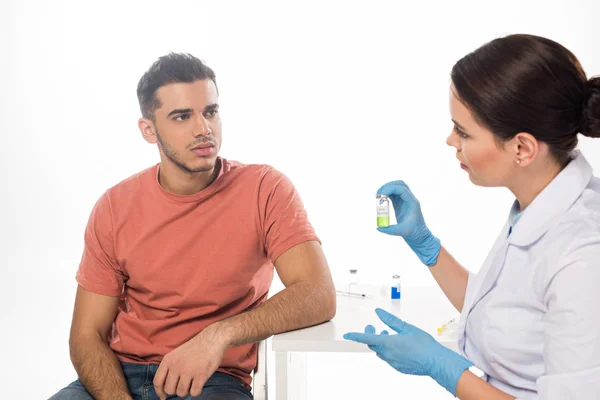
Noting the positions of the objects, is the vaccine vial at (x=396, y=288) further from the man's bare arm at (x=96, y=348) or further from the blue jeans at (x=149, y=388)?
the man's bare arm at (x=96, y=348)

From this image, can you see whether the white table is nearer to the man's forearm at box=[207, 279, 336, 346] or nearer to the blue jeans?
the man's forearm at box=[207, 279, 336, 346]

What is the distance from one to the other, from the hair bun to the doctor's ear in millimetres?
92

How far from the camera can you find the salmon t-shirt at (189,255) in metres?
1.93

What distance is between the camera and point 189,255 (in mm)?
1957

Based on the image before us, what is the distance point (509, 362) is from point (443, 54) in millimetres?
2990

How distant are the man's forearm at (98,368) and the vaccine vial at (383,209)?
2.73ft

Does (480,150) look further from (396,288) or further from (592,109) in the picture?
(396,288)

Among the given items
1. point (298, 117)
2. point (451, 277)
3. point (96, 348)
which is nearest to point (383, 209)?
point (451, 277)

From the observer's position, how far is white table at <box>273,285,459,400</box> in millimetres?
1624

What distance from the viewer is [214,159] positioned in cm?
199

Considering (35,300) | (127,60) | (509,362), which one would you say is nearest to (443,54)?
(127,60)

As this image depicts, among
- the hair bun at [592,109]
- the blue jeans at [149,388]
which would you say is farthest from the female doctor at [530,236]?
the blue jeans at [149,388]

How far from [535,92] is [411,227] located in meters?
0.64

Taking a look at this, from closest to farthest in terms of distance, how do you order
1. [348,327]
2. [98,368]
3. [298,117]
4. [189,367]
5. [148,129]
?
[189,367], [348,327], [98,368], [148,129], [298,117]
